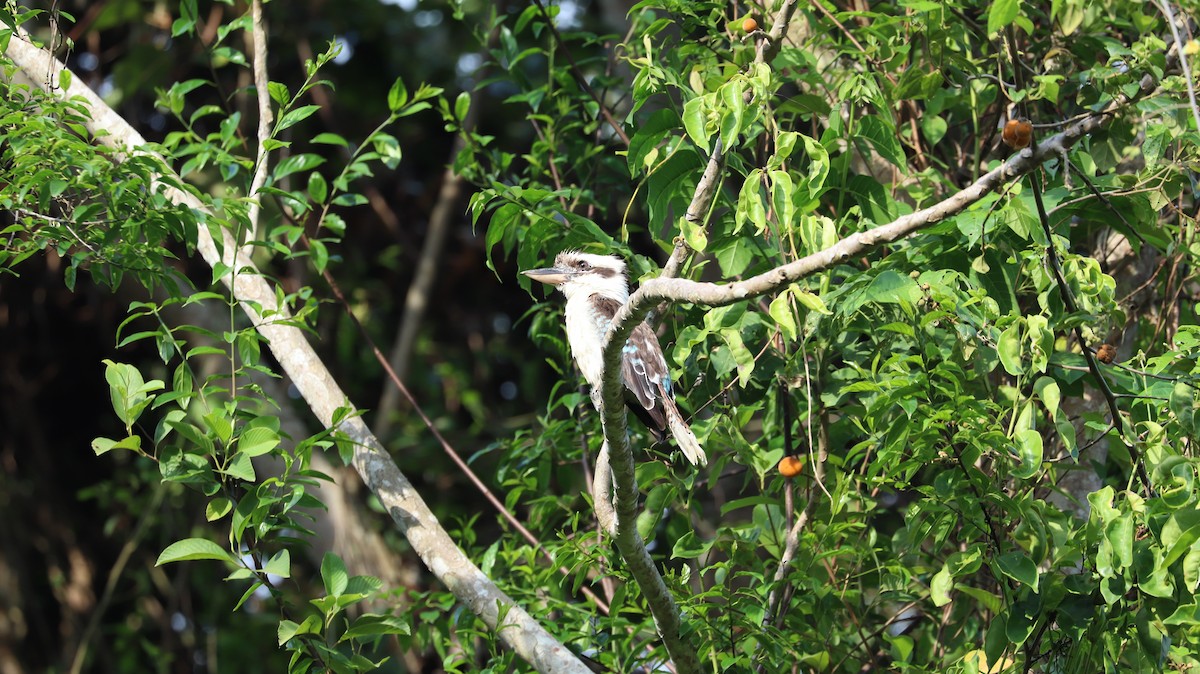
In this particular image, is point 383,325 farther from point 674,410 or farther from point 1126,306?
point 1126,306

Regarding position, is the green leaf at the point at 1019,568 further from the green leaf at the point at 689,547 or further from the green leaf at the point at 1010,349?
the green leaf at the point at 689,547

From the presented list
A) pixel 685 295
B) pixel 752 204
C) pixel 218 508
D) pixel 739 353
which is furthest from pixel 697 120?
pixel 218 508

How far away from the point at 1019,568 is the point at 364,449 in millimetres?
1901

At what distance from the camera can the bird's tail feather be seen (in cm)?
321

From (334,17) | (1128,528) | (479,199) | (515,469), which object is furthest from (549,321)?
(334,17)

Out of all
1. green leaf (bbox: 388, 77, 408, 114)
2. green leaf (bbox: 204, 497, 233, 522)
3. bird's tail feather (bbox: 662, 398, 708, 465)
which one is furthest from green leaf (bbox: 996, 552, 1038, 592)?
green leaf (bbox: 388, 77, 408, 114)

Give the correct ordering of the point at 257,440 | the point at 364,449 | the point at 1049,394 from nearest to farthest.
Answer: the point at 1049,394 < the point at 257,440 < the point at 364,449

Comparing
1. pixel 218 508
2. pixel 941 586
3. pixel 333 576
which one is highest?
pixel 218 508

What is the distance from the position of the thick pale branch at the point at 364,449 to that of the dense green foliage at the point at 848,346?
115mm

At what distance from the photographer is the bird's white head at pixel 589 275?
4.31 metres

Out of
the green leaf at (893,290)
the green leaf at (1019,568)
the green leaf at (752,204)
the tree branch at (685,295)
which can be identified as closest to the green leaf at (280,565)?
the tree branch at (685,295)

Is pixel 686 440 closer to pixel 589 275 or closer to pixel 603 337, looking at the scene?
pixel 603 337

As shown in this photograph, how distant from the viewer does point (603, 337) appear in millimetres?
3172

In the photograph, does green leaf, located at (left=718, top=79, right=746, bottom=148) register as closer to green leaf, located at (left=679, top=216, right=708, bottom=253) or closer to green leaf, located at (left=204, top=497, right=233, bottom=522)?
green leaf, located at (left=679, top=216, right=708, bottom=253)
